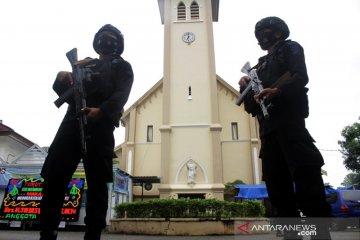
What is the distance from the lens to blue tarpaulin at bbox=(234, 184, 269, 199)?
57.7 feet

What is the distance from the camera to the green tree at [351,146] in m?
31.5

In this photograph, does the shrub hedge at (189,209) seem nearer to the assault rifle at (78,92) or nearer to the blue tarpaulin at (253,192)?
the assault rifle at (78,92)

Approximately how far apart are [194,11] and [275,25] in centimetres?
2052

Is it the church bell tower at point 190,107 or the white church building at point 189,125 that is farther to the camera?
the white church building at point 189,125

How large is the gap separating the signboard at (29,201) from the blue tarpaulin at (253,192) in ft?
33.7

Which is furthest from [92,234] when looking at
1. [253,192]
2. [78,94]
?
[253,192]

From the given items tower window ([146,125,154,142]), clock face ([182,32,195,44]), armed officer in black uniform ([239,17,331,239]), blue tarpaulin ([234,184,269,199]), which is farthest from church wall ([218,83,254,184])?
armed officer in black uniform ([239,17,331,239])

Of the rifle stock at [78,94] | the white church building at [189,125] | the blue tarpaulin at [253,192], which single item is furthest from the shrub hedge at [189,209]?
the blue tarpaulin at [253,192]

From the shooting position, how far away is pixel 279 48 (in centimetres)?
262

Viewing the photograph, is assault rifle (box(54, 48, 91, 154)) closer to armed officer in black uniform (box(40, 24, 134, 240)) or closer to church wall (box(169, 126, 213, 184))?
armed officer in black uniform (box(40, 24, 134, 240))

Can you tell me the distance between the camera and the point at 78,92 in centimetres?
277

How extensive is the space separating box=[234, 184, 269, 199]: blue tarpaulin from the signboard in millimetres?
10259

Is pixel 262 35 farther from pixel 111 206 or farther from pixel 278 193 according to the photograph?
pixel 111 206

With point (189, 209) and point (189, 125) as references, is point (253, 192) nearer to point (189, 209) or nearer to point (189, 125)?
point (189, 125)
